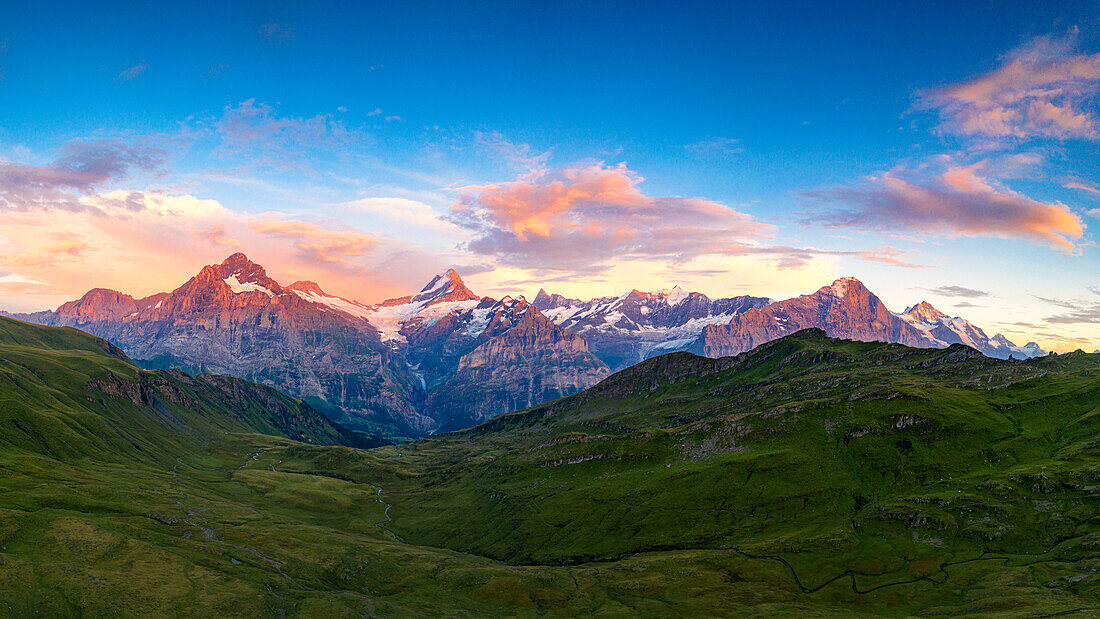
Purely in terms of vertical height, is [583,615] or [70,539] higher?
[70,539]

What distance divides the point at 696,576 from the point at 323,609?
116 meters

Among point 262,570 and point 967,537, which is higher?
point 967,537

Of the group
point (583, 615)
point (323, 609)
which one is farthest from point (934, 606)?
point (323, 609)

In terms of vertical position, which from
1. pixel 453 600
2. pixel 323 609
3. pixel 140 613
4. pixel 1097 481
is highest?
pixel 1097 481

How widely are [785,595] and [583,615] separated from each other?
204ft

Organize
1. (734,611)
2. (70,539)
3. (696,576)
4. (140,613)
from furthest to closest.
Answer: (696,576)
(734,611)
(70,539)
(140,613)

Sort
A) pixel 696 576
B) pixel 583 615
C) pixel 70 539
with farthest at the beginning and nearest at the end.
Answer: pixel 696 576 < pixel 583 615 < pixel 70 539

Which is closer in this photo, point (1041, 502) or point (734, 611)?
point (734, 611)

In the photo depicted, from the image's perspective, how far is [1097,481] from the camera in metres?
174


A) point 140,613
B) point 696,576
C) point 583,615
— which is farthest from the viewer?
point 696,576

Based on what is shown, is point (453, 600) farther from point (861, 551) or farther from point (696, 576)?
point (861, 551)

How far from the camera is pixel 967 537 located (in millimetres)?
174625

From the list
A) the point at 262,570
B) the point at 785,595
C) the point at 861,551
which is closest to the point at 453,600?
the point at 262,570

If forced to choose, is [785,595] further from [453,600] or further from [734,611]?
[453,600]
